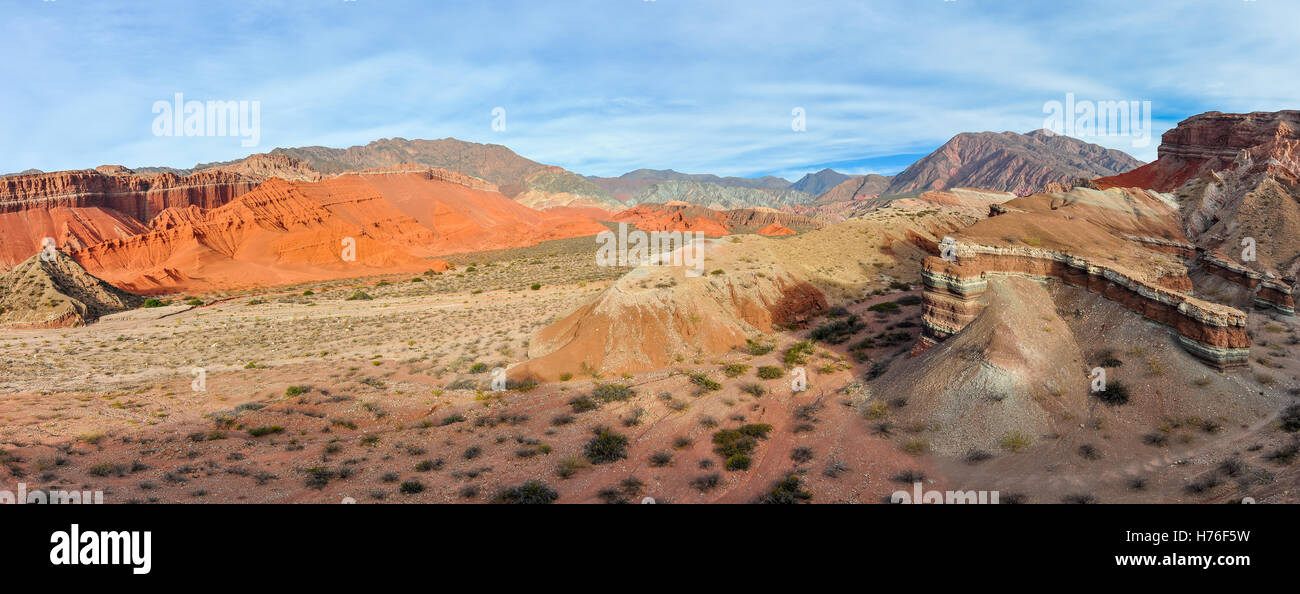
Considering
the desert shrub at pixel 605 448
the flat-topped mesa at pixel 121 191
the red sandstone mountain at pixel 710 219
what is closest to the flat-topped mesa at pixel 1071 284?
the desert shrub at pixel 605 448

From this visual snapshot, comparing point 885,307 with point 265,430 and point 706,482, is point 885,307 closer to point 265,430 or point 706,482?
point 706,482

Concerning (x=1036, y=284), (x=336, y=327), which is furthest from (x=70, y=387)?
(x=1036, y=284)

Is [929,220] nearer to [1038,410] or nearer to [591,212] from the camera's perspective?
[1038,410]

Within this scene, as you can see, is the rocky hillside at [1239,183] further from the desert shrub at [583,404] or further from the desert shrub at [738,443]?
the desert shrub at [583,404]

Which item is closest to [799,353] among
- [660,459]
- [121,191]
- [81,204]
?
[660,459]
